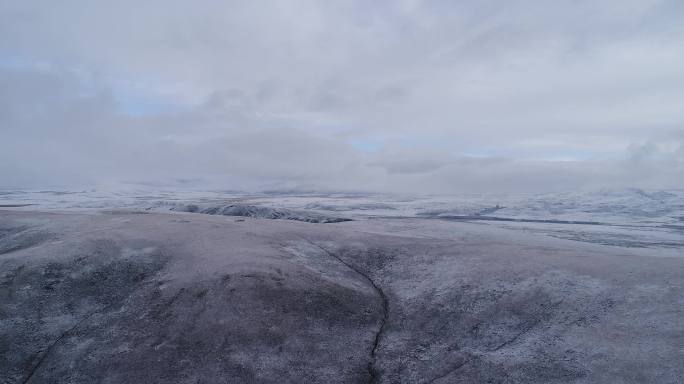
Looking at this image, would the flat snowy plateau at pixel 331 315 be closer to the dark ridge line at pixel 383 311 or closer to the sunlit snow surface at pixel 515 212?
the dark ridge line at pixel 383 311

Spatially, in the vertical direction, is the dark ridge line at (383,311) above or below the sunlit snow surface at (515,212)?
below

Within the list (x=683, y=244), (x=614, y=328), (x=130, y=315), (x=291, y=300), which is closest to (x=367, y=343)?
(x=291, y=300)

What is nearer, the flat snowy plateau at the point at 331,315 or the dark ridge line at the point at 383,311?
the flat snowy plateau at the point at 331,315

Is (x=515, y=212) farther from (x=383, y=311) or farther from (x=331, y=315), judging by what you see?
(x=331, y=315)

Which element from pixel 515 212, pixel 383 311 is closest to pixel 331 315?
pixel 383 311

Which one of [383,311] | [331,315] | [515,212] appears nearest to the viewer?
[331,315]

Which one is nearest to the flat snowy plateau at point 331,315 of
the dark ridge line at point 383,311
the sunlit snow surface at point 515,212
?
the dark ridge line at point 383,311

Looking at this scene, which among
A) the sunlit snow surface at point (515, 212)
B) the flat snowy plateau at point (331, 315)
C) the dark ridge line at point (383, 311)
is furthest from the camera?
the sunlit snow surface at point (515, 212)

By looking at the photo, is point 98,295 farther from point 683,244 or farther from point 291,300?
point 683,244
